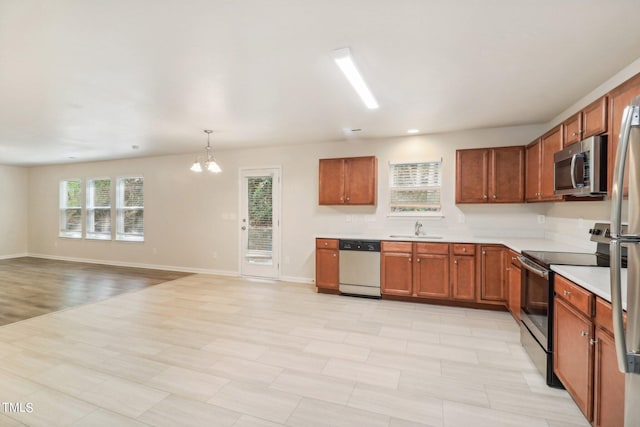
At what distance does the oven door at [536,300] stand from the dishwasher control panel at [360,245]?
195 cm

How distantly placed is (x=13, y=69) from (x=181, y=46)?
1627 millimetres

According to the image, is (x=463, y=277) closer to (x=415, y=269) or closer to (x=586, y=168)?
(x=415, y=269)

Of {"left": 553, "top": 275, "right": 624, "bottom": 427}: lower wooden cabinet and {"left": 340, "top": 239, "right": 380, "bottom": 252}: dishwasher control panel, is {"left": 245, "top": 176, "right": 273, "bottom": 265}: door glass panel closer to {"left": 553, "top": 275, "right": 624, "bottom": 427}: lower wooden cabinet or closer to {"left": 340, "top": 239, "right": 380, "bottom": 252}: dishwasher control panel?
{"left": 340, "top": 239, "right": 380, "bottom": 252}: dishwasher control panel

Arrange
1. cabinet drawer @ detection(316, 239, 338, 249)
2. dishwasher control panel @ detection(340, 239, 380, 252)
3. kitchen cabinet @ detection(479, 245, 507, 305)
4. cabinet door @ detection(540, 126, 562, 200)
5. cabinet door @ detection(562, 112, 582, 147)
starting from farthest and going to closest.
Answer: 1. cabinet drawer @ detection(316, 239, 338, 249)
2. dishwasher control panel @ detection(340, 239, 380, 252)
3. kitchen cabinet @ detection(479, 245, 507, 305)
4. cabinet door @ detection(540, 126, 562, 200)
5. cabinet door @ detection(562, 112, 582, 147)

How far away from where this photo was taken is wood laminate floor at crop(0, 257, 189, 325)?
13.6 ft

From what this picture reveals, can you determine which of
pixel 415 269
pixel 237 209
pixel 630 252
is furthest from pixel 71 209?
pixel 630 252

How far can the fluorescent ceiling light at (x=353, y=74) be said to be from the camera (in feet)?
7.51

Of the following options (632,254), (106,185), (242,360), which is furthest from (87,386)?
(106,185)

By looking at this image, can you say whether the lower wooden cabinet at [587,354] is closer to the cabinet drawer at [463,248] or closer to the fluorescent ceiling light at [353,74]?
the cabinet drawer at [463,248]

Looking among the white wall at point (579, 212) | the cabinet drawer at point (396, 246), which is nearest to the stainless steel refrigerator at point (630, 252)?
the white wall at point (579, 212)

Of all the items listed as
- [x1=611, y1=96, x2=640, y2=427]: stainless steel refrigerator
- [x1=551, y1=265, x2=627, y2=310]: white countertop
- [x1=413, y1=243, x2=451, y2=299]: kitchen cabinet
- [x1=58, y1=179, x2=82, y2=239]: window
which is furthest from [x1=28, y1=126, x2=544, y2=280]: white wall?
[x1=611, y1=96, x2=640, y2=427]: stainless steel refrigerator

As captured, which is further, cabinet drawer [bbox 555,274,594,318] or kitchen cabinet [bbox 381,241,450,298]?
kitchen cabinet [bbox 381,241,450,298]

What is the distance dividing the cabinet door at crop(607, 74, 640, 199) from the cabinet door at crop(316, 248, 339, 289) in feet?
10.8

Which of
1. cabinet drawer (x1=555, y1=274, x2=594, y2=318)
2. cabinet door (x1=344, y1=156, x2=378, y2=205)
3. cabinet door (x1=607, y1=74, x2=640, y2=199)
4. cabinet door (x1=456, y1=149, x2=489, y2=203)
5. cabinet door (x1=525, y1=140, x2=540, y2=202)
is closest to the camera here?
cabinet drawer (x1=555, y1=274, x2=594, y2=318)
